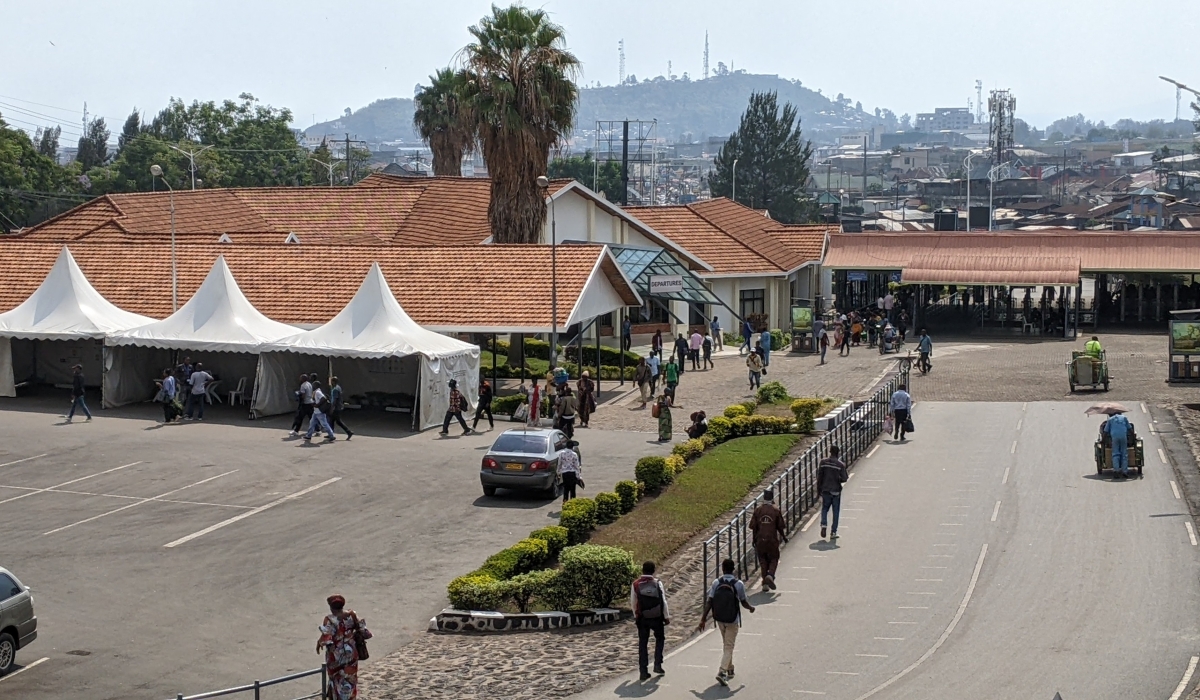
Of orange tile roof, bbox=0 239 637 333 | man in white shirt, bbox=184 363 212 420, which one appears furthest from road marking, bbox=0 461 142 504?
orange tile roof, bbox=0 239 637 333

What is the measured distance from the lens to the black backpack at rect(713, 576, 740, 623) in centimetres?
1652

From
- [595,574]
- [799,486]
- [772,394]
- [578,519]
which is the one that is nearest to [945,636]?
[595,574]

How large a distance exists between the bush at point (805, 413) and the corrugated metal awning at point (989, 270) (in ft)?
96.0

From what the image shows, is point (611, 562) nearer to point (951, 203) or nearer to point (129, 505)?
point (129, 505)

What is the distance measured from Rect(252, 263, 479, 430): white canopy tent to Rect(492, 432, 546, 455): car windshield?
7373 millimetres

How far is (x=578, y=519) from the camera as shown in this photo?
24016mm

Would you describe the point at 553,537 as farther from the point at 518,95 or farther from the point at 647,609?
the point at 518,95

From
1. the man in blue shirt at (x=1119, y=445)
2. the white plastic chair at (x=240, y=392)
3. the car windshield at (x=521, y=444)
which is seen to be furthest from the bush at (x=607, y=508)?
the white plastic chair at (x=240, y=392)

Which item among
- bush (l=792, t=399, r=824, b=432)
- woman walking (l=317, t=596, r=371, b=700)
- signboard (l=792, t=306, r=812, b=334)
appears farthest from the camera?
signboard (l=792, t=306, r=812, b=334)

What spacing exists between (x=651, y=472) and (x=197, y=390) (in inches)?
546

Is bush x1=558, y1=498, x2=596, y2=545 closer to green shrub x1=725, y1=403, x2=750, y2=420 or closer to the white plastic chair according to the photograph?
green shrub x1=725, y1=403, x2=750, y2=420

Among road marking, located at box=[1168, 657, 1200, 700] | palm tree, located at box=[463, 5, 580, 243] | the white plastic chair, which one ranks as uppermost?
palm tree, located at box=[463, 5, 580, 243]

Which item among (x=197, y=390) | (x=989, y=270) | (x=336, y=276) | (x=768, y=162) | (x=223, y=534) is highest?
(x=768, y=162)

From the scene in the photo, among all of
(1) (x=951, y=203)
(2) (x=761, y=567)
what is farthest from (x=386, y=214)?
(1) (x=951, y=203)
